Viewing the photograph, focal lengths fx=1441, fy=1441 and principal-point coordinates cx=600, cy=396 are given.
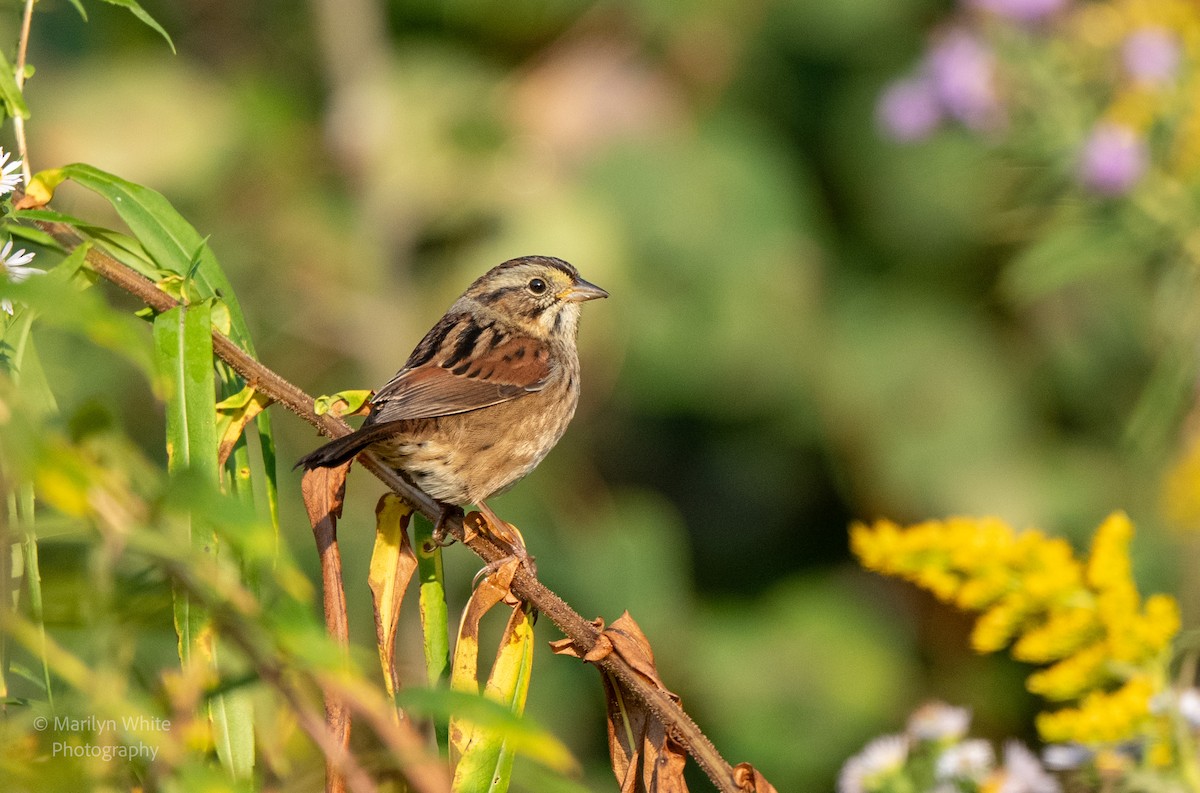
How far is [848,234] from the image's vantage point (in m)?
6.64

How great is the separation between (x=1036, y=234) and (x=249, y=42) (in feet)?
12.7

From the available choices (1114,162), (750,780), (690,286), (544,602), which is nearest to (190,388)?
(544,602)

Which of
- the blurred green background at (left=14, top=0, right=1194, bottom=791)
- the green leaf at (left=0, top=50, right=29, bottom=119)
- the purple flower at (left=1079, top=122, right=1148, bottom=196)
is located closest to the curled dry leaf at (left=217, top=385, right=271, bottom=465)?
the green leaf at (left=0, top=50, right=29, bottom=119)

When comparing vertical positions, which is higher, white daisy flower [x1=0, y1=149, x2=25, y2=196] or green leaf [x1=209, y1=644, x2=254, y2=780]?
white daisy flower [x1=0, y1=149, x2=25, y2=196]

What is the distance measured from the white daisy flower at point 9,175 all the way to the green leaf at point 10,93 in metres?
0.05

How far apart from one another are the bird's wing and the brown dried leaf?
118 centimetres

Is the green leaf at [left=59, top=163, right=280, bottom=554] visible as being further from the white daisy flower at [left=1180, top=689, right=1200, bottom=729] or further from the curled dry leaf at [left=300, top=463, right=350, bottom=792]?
the white daisy flower at [left=1180, top=689, right=1200, bottom=729]

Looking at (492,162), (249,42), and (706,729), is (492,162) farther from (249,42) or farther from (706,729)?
(706,729)

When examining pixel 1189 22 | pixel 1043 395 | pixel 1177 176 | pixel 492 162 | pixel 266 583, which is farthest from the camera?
pixel 1043 395

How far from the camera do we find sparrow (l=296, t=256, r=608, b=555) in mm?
3027

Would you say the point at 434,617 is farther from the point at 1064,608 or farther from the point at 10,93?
the point at 1064,608

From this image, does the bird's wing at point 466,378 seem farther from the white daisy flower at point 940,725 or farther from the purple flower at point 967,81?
the purple flower at point 967,81

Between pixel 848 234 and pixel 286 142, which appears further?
pixel 848 234

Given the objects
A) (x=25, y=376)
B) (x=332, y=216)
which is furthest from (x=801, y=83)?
(x=25, y=376)
